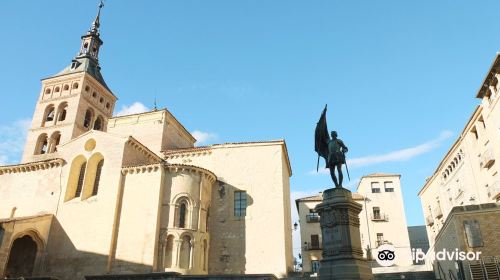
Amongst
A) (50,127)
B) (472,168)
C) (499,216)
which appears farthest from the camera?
(50,127)

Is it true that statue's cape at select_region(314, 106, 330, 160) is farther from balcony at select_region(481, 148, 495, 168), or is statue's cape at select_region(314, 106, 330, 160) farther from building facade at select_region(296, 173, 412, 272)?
building facade at select_region(296, 173, 412, 272)

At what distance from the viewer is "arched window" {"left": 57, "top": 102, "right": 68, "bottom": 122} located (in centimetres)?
3938

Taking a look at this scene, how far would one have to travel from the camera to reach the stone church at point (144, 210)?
2330 cm

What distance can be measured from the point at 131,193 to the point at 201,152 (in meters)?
7.02

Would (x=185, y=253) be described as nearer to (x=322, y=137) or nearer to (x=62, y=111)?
(x=322, y=137)

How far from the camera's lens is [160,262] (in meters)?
22.5

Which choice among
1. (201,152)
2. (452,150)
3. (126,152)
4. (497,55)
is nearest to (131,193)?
(126,152)

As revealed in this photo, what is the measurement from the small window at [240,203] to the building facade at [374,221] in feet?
45.8

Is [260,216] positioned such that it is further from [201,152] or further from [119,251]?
[119,251]

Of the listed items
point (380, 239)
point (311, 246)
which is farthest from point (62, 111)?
point (380, 239)

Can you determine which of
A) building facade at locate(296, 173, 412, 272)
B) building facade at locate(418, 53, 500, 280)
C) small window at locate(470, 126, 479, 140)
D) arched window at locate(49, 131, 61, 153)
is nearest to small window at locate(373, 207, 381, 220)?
building facade at locate(296, 173, 412, 272)

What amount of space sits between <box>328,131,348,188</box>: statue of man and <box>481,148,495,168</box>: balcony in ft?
63.8

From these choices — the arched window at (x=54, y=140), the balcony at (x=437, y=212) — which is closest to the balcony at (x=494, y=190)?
the balcony at (x=437, y=212)

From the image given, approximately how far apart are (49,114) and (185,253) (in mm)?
26687
